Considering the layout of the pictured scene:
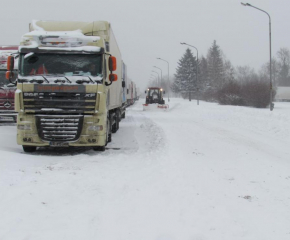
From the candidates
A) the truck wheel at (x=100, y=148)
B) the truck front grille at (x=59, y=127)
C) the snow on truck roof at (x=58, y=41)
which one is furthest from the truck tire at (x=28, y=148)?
the snow on truck roof at (x=58, y=41)

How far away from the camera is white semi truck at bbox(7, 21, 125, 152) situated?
895cm

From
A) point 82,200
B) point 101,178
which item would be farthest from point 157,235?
point 101,178

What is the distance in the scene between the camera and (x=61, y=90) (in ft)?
29.3

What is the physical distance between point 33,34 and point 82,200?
6011mm

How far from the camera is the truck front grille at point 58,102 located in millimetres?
8922

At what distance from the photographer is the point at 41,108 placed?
29.4 ft

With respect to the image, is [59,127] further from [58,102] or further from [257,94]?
[257,94]

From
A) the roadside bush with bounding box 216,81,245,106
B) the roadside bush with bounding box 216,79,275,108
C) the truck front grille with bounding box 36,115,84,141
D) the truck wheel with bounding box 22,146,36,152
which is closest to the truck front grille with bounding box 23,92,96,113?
the truck front grille with bounding box 36,115,84,141

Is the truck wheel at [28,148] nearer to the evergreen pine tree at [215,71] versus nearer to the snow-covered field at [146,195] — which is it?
the snow-covered field at [146,195]

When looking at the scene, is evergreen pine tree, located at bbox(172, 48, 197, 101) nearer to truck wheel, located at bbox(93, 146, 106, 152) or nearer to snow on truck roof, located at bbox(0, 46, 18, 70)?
snow on truck roof, located at bbox(0, 46, 18, 70)

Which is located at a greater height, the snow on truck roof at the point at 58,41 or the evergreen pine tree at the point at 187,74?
the evergreen pine tree at the point at 187,74

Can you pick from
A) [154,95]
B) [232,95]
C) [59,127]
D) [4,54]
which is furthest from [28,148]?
[232,95]

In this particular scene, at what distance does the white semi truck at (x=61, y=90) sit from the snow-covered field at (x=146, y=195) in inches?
27.2

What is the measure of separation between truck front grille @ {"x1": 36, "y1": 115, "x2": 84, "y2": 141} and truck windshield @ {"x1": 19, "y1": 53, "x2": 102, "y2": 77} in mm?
1232
